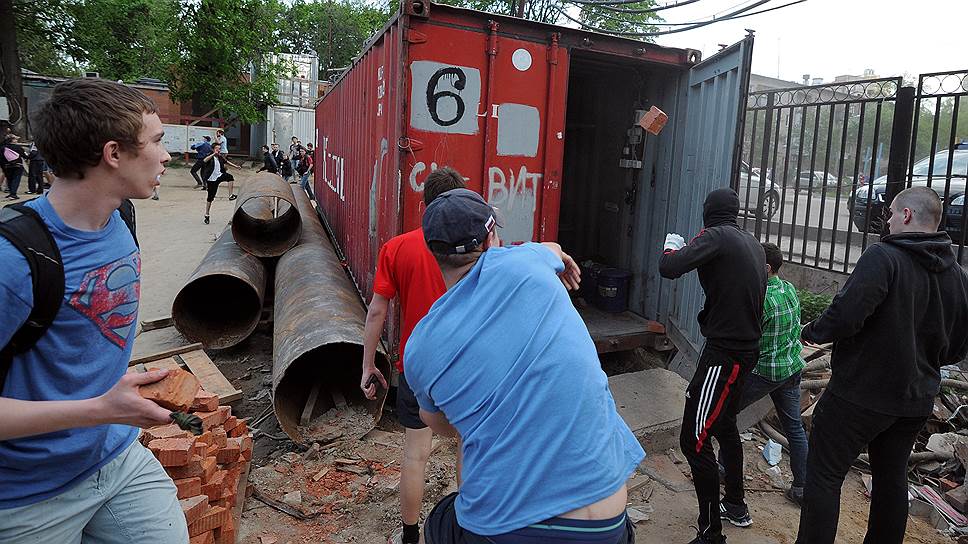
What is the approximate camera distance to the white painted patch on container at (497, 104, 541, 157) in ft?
16.3

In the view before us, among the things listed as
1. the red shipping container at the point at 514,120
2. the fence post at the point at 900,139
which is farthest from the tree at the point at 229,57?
the fence post at the point at 900,139

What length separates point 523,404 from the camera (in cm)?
152

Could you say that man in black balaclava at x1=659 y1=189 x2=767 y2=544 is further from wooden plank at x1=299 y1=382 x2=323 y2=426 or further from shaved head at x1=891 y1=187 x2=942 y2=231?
wooden plank at x1=299 y1=382 x2=323 y2=426

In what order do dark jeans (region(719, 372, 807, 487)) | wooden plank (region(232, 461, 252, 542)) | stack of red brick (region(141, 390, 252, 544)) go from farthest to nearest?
1. dark jeans (region(719, 372, 807, 487))
2. wooden plank (region(232, 461, 252, 542))
3. stack of red brick (region(141, 390, 252, 544))

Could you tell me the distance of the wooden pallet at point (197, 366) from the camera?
487cm

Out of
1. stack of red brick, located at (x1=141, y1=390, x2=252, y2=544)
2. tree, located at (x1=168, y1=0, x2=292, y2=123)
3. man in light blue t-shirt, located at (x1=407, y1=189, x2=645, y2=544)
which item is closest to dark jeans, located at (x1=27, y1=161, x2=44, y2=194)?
tree, located at (x1=168, y1=0, x2=292, y2=123)

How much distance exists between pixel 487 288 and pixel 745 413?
4.24 meters

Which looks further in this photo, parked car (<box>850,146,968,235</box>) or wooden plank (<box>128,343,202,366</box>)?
parked car (<box>850,146,968,235</box>)

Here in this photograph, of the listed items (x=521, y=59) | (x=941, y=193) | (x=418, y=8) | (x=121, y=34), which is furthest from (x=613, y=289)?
(x=121, y=34)

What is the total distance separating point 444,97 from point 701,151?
215 cm

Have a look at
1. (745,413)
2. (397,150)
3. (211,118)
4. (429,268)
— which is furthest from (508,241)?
(211,118)

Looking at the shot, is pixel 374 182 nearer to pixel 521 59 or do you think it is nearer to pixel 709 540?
pixel 521 59

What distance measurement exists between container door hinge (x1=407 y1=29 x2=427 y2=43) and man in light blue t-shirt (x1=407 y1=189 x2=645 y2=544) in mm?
3195

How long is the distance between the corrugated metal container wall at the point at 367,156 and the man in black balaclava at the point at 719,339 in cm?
220
